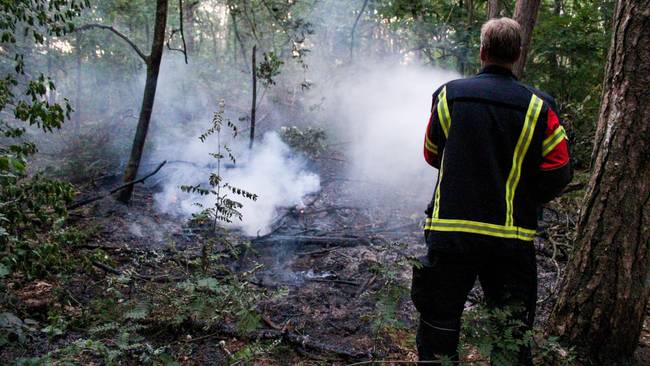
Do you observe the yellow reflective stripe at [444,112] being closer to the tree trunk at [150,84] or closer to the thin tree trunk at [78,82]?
the tree trunk at [150,84]

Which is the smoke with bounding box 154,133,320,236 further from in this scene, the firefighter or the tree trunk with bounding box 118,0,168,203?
the firefighter

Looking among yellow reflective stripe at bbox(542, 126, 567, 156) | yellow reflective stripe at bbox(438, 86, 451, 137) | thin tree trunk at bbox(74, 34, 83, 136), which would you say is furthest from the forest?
yellow reflective stripe at bbox(542, 126, 567, 156)

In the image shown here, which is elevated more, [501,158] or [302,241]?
[501,158]

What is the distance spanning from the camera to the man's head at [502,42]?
95.1 inches

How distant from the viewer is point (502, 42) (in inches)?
95.1

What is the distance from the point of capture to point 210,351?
3.33 m

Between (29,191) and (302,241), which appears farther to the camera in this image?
(302,241)

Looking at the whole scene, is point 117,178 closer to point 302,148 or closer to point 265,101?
point 302,148

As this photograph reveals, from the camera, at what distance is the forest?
2807 millimetres

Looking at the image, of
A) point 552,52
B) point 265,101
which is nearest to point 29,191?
point 552,52

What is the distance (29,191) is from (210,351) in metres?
1.85

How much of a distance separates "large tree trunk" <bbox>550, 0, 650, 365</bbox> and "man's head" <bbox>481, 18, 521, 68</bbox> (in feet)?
2.92

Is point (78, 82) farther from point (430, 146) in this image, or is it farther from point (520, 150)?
point (520, 150)

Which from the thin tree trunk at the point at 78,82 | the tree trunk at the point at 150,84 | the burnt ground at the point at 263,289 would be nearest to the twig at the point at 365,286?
the burnt ground at the point at 263,289
